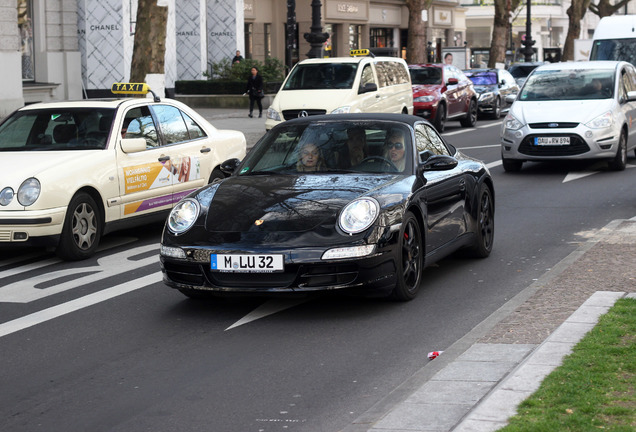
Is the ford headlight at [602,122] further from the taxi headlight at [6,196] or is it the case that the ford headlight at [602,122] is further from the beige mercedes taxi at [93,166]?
the taxi headlight at [6,196]

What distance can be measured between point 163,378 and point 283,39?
1820 inches

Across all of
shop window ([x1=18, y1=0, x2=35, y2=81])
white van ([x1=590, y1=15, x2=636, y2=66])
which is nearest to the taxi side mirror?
white van ([x1=590, y1=15, x2=636, y2=66])

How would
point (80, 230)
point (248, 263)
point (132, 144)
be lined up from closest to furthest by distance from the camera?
1. point (248, 263)
2. point (80, 230)
3. point (132, 144)

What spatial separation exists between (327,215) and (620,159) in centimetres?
1102

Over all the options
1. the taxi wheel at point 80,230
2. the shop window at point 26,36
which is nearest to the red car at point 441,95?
the shop window at point 26,36

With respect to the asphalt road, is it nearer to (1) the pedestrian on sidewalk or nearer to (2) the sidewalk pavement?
(2) the sidewalk pavement

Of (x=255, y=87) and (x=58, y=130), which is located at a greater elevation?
(x=255, y=87)

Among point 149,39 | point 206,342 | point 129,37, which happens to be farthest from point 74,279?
point 129,37

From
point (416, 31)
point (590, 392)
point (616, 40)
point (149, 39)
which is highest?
point (416, 31)

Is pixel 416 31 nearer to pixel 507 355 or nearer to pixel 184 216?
pixel 184 216

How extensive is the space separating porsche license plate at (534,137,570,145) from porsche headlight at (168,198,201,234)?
9.99 metres

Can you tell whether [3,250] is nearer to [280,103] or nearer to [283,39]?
[280,103]

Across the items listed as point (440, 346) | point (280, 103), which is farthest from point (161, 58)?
point (440, 346)

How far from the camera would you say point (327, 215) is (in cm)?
762
